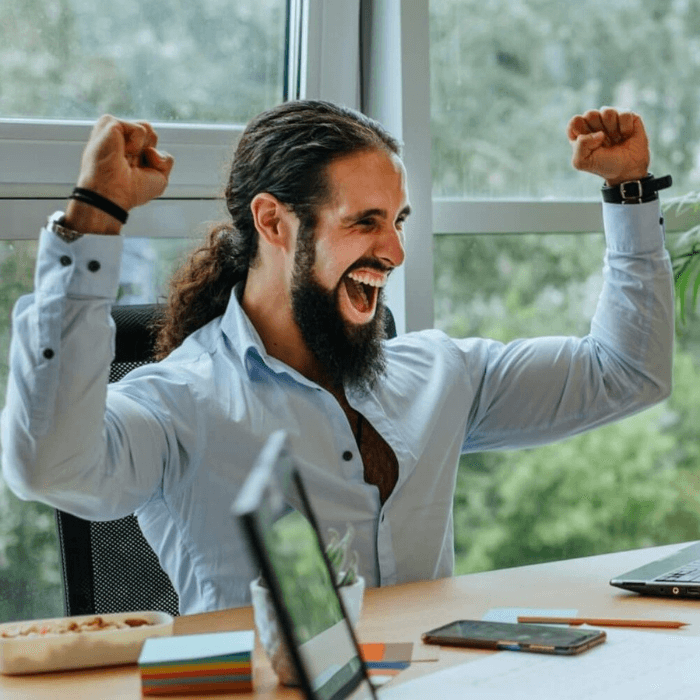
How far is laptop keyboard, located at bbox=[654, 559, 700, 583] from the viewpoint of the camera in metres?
1.38

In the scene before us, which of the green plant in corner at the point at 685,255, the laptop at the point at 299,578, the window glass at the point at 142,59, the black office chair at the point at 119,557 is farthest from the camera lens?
the green plant in corner at the point at 685,255

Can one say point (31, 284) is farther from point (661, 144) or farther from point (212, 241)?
point (661, 144)

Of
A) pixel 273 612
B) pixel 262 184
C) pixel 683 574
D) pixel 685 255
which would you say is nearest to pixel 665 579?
pixel 683 574

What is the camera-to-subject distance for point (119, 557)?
1594mm

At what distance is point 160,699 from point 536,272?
1913 millimetres

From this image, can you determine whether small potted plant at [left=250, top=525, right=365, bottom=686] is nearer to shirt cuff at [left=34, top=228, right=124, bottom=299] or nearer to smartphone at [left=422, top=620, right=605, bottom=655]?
smartphone at [left=422, top=620, right=605, bottom=655]

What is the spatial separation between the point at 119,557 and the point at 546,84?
5.57 ft

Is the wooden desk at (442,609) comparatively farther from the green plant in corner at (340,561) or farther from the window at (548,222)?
the window at (548,222)

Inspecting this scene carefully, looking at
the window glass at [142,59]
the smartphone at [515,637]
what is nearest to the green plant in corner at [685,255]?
the window glass at [142,59]

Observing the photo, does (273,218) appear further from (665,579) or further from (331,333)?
(665,579)

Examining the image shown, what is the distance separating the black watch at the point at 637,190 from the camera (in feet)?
6.28

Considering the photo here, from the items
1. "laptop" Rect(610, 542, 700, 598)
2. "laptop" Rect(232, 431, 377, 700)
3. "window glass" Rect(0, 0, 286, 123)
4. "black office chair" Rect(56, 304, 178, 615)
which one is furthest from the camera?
"window glass" Rect(0, 0, 286, 123)

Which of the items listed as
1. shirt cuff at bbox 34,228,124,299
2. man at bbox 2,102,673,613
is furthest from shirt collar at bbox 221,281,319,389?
shirt cuff at bbox 34,228,124,299

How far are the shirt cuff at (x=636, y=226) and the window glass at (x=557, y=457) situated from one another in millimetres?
755
